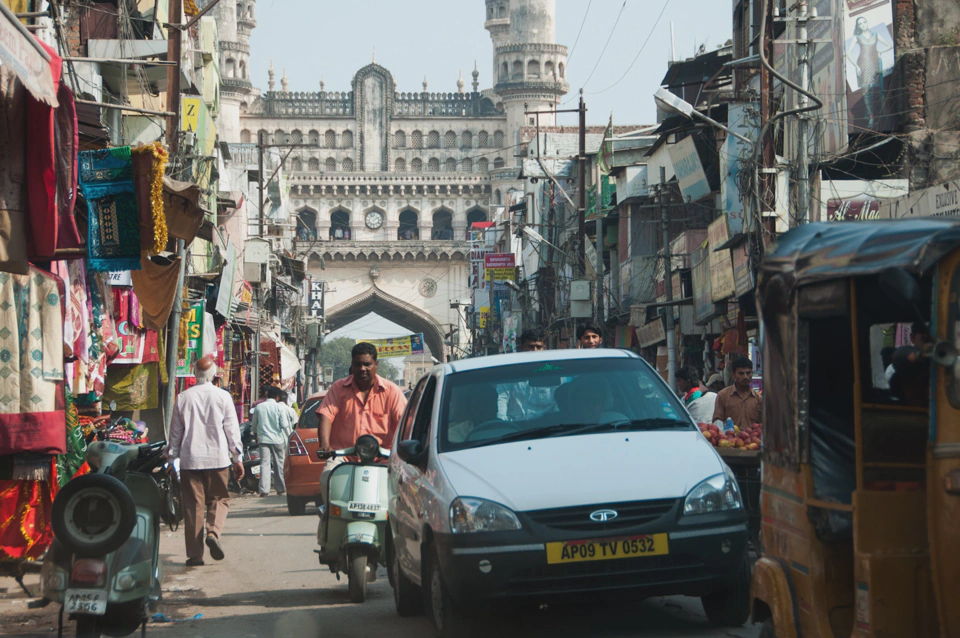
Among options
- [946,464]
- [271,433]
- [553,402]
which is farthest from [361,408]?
[271,433]

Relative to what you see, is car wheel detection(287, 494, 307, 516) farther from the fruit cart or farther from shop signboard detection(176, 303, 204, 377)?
shop signboard detection(176, 303, 204, 377)

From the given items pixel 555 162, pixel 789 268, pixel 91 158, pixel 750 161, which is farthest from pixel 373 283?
pixel 789 268

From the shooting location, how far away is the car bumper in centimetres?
516

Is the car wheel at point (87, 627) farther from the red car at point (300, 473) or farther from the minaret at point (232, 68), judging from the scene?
the minaret at point (232, 68)

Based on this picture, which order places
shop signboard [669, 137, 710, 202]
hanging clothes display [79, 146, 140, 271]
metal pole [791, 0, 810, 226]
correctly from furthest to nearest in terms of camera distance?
shop signboard [669, 137, 710, 202]
metal pole [791, 0, 810, 226]
hanging clothes display [79, 146, 140, 271]

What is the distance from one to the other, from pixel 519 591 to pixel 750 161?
33.5 ft

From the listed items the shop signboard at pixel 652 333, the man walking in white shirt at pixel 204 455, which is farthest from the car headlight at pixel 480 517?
the shop signboard at pixel 652 333

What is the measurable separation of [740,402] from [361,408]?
120 inches

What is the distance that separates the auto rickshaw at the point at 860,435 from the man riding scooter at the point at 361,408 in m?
3.63

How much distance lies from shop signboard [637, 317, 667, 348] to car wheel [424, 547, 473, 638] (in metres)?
21.0

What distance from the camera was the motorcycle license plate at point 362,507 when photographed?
7203 mm

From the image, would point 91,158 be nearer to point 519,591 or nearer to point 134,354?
point 519,591

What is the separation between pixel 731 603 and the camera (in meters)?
5.69

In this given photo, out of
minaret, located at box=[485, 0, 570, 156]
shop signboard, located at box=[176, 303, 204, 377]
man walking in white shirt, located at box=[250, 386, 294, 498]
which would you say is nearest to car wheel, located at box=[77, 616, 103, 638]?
man walking in white shirt, located at box=[250, 386, 294, 498]
